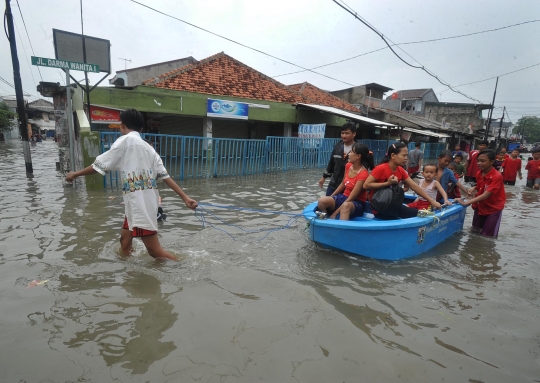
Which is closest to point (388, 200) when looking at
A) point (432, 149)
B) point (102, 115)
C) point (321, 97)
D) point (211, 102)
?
point (102, 115)

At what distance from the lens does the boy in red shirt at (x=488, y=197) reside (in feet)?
16.1

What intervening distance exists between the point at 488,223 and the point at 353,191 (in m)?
2.73

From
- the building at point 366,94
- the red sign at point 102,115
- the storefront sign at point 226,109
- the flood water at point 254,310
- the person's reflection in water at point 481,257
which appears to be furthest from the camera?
the building at point 366,94

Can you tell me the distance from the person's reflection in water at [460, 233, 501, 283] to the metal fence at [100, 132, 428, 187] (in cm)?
758

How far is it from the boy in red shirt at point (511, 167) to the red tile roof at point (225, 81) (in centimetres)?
1024

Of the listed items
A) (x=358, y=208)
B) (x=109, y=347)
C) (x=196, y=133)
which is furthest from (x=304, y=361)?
(x=196, y=133)

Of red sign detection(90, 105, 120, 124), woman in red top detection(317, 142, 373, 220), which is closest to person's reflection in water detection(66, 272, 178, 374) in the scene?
woman in red top detection(317, 142, 373, 220)

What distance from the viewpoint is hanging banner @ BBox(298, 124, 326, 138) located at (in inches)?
595

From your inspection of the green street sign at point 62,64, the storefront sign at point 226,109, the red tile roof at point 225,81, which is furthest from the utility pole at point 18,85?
the storefront sign at point 226,109

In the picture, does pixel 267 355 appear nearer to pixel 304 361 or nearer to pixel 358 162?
pixel 304 361

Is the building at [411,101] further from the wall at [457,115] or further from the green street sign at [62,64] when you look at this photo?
the green street sign at [62,64]

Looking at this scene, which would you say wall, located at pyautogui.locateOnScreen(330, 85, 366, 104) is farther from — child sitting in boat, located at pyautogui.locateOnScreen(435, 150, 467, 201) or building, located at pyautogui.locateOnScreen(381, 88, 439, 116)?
child sitting in boat, located at pyautogui.locateOnScreen(435, 150, 467, 201)

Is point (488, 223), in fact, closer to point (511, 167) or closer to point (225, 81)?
point (511, 167)

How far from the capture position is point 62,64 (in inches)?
256
